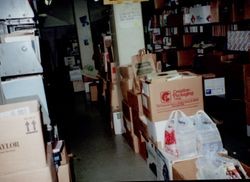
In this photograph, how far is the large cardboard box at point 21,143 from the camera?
1.77 meters

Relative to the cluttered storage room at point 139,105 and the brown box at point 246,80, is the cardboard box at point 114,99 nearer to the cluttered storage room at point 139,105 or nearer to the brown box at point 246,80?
the cluttered storage room at point 139,105

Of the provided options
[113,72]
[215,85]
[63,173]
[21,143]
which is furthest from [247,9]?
[21,143]

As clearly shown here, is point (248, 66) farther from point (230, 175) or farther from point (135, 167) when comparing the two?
point (230, 175)

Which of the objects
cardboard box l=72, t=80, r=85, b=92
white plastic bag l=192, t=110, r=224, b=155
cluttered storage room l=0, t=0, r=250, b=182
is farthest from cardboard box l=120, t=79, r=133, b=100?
cardboard box l=72, t=80, r=85, b=92

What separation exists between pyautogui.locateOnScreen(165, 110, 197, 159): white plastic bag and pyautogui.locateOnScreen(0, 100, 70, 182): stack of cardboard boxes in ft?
3.32

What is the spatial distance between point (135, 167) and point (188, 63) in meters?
3.47

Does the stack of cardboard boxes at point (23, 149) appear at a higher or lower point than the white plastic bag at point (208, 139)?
higher

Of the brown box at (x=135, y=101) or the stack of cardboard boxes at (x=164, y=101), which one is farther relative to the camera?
the brown box at (x=135, y=101)

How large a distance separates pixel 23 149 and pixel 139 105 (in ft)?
→ 5.57

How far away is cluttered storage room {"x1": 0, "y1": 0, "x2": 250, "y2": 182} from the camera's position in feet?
6.57

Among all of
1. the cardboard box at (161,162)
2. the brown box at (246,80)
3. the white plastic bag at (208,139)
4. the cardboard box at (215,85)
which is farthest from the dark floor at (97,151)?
the brown box at (246,80)

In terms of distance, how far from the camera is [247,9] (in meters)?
4.18

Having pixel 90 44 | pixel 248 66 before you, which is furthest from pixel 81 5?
pixel 248 66

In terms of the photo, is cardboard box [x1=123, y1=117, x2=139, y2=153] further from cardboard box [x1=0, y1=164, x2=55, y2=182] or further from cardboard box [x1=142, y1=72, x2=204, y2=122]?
cardboard box [x1=0, y1=164, x2=55, y2=182]
